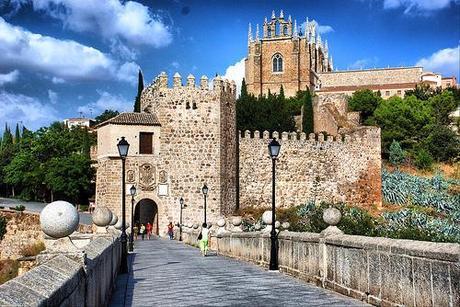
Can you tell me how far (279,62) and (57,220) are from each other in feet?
280

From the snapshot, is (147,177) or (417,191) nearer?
(147,177)

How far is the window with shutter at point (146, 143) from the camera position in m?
39.5

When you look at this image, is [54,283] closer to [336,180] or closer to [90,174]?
[336,180]

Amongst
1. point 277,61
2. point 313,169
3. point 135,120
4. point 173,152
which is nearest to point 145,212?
point 173,152

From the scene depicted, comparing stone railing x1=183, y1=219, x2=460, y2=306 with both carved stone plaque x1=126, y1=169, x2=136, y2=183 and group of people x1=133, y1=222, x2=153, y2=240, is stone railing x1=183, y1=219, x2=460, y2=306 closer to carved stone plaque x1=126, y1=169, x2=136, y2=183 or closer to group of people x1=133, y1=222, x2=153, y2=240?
group of people x1=133, y1=222, x2=153, y2=240

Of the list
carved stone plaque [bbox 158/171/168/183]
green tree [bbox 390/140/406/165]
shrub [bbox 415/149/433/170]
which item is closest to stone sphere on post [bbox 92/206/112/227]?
carved stone plaque [bbox 158/171/168/183]

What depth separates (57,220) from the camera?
658 centimetres

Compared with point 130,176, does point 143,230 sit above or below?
below

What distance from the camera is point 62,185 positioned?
192 feet

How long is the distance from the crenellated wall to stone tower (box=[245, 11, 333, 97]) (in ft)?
129

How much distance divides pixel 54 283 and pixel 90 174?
57.7 meters

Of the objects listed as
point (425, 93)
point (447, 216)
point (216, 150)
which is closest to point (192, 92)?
point (216, 150)

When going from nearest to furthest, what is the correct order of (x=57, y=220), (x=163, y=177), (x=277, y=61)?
(x=57, y=220) < (x=163, y=177) < (x=277, y=61)

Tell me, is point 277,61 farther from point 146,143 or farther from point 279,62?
point 146,143
